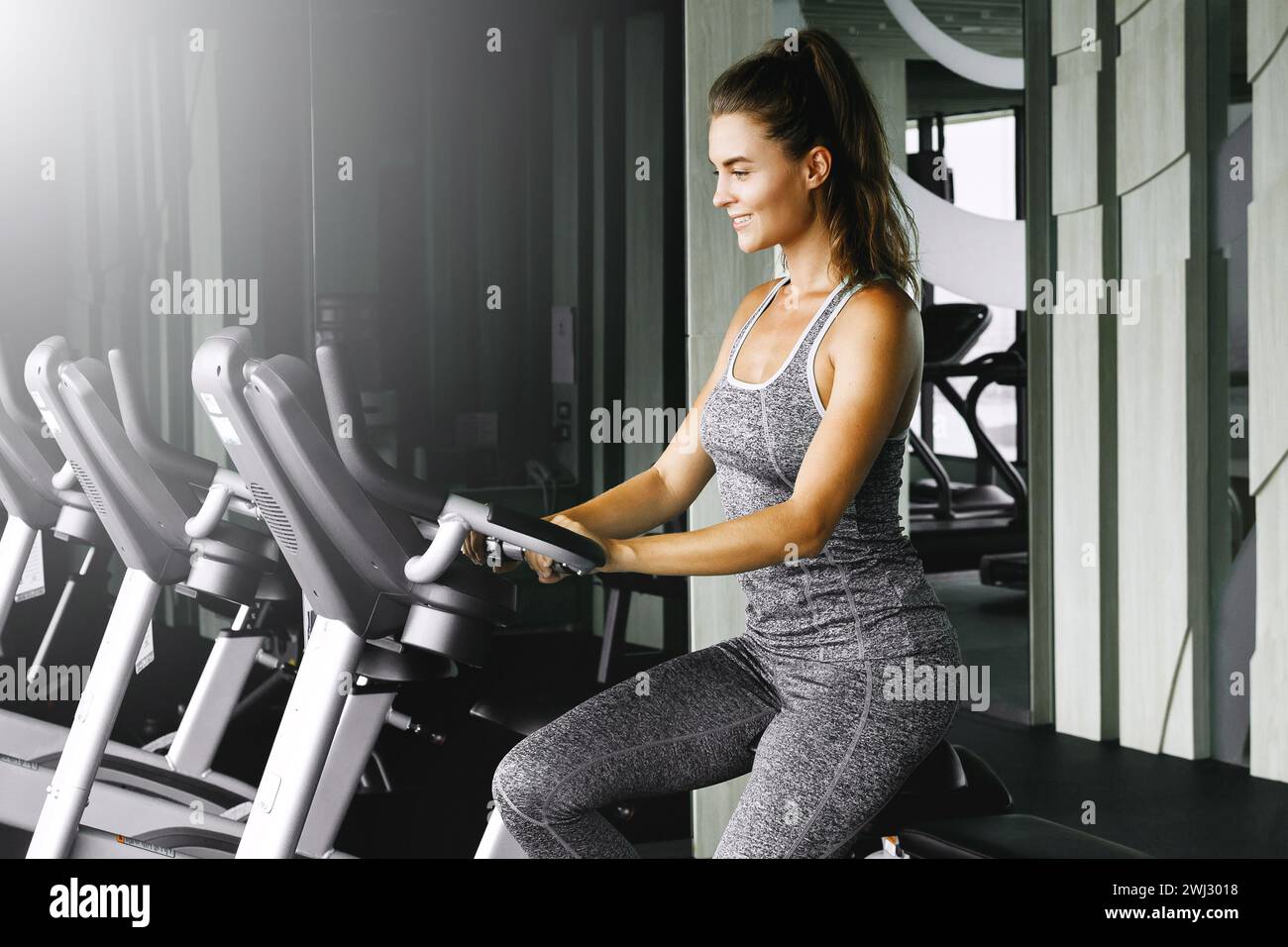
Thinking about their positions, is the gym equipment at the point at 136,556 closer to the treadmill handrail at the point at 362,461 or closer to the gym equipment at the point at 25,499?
the gym equipment at the point at 25,499

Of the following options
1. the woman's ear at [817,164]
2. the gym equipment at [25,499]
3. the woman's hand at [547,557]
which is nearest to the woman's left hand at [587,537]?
the woman's hand at [547,557]

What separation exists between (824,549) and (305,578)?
0.64 meters

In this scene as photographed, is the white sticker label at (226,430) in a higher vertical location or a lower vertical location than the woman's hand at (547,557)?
higher

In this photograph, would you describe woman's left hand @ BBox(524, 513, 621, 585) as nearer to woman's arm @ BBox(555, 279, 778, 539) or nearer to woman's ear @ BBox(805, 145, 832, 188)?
woman's arm @ BBox(555, 279, 778, 539)

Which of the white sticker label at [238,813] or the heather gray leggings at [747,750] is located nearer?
the heather gray leggings at [747,750]

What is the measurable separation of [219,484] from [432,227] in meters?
3.31

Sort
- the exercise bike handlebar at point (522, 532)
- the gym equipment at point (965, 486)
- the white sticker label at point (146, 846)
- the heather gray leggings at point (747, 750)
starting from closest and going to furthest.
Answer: the exercise bike handlebar at point (522, 532) → the heather gray leggings at point (747, 750) → the white sticker label at point (146, 846) → the gym equipment at point (965, 486)

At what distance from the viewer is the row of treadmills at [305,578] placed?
1539mm

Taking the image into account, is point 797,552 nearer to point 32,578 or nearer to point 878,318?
point 878,318

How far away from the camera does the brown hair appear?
5.52 ft

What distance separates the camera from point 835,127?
5.58 feet

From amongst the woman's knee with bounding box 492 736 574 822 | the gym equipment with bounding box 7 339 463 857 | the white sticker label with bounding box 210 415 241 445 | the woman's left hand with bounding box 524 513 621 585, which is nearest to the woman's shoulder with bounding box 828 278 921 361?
the woman's left hand with bounding box 524 513 621 585

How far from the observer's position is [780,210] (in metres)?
1.70

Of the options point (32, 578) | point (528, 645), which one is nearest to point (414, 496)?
point (32, 578)
